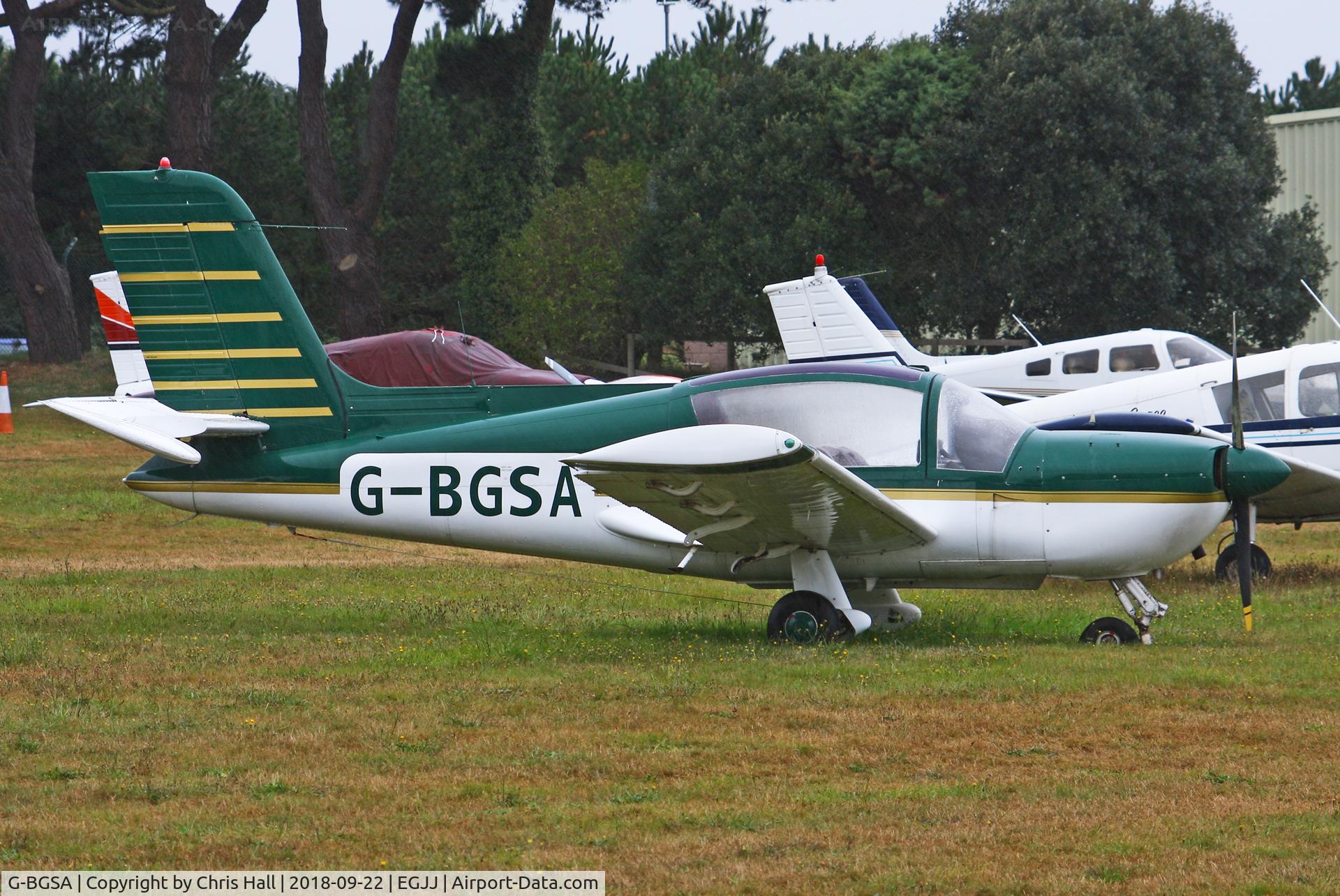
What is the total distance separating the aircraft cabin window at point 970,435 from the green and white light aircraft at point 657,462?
1 cm

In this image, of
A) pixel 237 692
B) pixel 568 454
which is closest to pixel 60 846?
pixel 237 692

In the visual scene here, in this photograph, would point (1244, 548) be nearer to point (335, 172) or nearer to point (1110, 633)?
point (1110, 633)

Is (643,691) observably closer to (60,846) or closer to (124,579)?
(60,846)

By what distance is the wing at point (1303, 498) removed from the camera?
11.4 m

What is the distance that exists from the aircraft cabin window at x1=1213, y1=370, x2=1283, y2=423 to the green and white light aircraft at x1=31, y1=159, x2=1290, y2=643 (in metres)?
3.26

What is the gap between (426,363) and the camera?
53.5 ft

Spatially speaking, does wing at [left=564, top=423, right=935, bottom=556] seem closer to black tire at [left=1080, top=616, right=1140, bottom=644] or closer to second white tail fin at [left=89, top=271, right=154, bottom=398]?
black tire at [left=1080, top=616, right=1140, bottom=644]

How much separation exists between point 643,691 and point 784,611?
71.8 inches

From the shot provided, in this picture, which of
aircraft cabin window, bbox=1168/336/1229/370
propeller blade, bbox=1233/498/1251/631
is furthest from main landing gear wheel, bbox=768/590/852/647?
aircraft cabin window, bbox=1168/336/1229/370

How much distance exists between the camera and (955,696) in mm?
7637

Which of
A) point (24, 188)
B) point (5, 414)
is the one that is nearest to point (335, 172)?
point (24, 188)

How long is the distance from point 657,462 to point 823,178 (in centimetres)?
3129

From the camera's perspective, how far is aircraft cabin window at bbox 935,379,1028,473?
9.11 meters

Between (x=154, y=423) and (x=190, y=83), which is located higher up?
(x=190, y=83)
